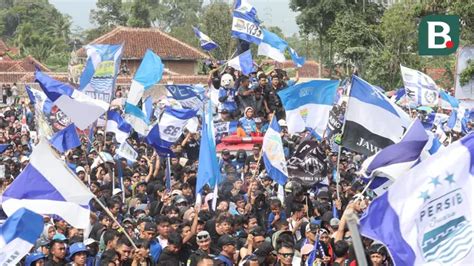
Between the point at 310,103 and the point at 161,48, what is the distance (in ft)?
134

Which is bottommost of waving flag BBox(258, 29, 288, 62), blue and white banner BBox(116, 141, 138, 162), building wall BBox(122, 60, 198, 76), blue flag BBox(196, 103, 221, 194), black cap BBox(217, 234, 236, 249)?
building wall BBox(122, 60, 198, 76)

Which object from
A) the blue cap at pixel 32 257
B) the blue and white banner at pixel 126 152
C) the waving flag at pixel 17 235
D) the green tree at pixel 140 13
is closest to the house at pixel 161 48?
the green tree at pixel 140 13

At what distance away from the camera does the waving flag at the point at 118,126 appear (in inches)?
634

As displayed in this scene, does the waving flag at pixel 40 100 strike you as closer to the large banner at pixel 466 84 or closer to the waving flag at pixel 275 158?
the waving flag at pixel 275 158

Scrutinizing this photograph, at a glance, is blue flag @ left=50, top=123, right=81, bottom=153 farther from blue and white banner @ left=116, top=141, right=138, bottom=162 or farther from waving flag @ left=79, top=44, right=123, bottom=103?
waving flag @ left=79, top=44, right=123, bottom=103

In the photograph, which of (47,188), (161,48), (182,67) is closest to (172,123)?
(47,188)

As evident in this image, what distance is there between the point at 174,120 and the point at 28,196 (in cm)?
565

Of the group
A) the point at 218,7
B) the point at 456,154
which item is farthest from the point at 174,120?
the point at 218,7

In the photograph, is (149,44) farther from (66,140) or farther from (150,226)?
(150,226)

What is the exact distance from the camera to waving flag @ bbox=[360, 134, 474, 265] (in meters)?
5.84

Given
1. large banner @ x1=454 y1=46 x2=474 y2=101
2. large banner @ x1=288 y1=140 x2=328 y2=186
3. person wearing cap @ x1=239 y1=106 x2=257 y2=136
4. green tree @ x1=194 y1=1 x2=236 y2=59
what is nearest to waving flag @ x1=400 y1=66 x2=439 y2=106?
person wearing cap @ x1=239 y1=106 x2=257 y2=136

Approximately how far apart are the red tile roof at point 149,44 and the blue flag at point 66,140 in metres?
37.6

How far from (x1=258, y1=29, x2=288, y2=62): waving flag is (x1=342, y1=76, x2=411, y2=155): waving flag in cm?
989

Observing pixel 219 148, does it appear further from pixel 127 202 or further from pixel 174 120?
pixel 127 202
